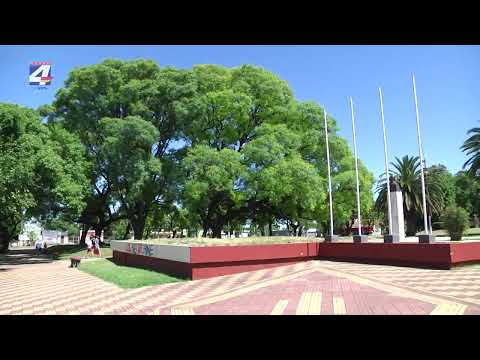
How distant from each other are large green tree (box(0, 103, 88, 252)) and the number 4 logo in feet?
7.23

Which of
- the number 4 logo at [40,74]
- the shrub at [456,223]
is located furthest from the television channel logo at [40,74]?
the shrub at [456,223]

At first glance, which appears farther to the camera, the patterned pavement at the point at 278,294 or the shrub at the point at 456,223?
the shrub at the point at 456,223

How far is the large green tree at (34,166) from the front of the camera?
20.5 meters

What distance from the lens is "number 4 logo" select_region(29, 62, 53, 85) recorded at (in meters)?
25.6

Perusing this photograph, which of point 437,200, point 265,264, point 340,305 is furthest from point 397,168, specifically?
point 340,305

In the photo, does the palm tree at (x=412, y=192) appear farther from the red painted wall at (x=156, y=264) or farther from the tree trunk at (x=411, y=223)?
the red painted wall at (x=156, y=264)

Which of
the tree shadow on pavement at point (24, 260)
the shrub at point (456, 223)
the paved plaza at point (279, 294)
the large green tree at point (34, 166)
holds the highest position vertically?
the large green tree at point (34, 166)

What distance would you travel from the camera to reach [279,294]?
11227 mm

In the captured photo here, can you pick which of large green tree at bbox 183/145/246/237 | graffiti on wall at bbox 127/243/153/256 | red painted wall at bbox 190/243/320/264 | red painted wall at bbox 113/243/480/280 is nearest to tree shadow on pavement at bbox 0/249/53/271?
graffiti on wall at bbox 127/243/153/256

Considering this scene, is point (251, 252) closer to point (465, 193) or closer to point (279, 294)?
point (279, 294)

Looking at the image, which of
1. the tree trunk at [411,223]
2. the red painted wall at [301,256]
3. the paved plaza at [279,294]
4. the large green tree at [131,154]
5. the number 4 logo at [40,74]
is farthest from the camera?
the tree trunk at [411,223]

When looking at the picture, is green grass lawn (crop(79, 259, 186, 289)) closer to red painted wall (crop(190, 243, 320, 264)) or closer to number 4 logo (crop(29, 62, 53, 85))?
red painted wall (crop(190, 243, 320, 264))
